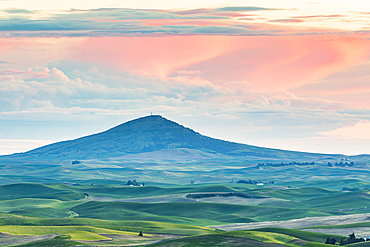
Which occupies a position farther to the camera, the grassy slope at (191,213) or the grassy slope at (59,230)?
the grassy slope at (191,213)

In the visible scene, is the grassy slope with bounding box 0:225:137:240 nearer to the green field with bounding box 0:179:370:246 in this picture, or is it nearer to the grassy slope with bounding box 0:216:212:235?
the green field with bounding box 0:179:370:246

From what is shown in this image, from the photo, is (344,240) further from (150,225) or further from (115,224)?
(115,224)

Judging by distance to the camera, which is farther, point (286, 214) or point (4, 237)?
point (286, 214)

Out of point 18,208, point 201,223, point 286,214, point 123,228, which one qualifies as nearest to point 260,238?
point 123,228

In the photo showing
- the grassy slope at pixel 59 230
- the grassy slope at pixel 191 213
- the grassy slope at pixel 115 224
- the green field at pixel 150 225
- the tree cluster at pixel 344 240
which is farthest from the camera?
the grassy slope at pixel 191 213

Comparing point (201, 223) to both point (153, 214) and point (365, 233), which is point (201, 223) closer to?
point (153, 214)

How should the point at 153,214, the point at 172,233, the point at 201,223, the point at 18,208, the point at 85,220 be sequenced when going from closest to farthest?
1. the point at 172,233
2. the point at 85,220
3. the point at 201,223
4. the point at 153,214
5. the point at 18,208

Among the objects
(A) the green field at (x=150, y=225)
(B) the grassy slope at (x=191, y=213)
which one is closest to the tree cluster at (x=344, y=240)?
(A) the green field at (x=150, y=225)

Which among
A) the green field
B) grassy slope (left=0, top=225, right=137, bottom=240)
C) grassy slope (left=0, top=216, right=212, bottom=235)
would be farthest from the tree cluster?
grassy slope (left=0, top=225, right=137, bottom=240)

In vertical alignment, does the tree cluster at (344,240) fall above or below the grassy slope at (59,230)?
below

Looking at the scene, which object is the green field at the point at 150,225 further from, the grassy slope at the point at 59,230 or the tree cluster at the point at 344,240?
the tree cluster at the point at 344,240

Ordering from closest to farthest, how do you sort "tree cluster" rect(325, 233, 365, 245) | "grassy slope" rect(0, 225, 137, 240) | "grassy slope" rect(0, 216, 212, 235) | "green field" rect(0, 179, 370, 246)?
"green field" rect(0, 179, 370, 246), "tree cluster" rect(325, 233, 365, 245), "grassy slope" rect(0, 225, 137, 240), "grassy slope" rect(0, 216, 212, 235)
